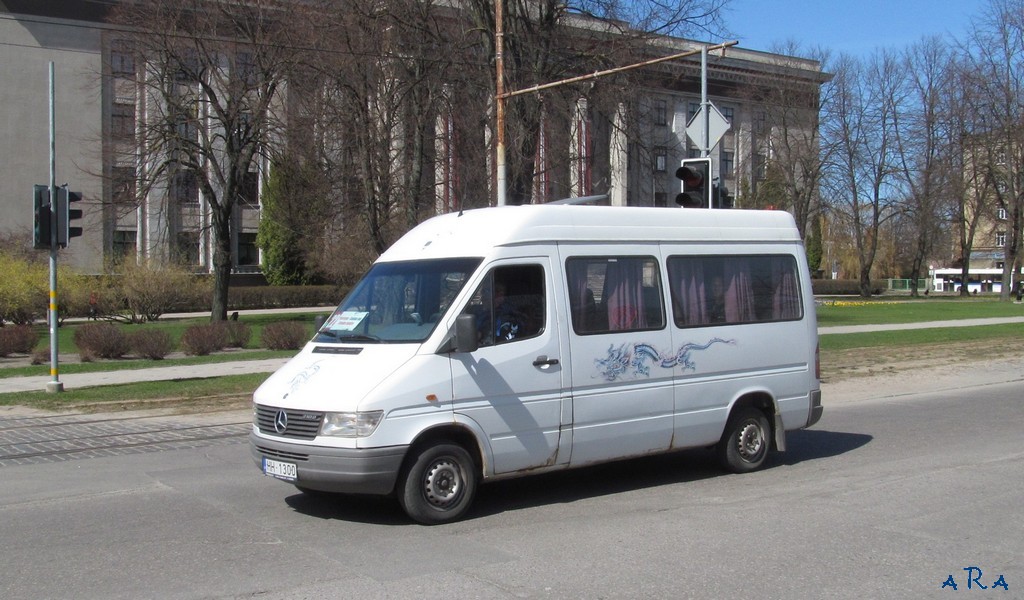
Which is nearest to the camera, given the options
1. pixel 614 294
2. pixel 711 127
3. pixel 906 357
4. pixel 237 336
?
pixel 614 294

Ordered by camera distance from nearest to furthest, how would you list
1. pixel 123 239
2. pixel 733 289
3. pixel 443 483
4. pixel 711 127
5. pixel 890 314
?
1. pixel 443 483
2. pixel 733 289
3. pixel 711 127
4. pixel 890 314
5. pixel 123 239

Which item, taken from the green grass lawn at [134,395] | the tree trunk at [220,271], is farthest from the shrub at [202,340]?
the tree trunk at [220,271]

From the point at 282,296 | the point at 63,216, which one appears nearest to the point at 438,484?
the point at 63,216

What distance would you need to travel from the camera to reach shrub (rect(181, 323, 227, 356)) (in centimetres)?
2452

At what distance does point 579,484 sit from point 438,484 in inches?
84.4

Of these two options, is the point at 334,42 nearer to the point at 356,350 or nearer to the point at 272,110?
the point at 272,110

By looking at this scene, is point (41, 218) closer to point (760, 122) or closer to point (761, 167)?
point (761, 167)

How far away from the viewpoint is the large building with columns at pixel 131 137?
96.9 feet

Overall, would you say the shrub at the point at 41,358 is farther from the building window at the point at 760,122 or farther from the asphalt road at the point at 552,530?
the building window at the point at 760,122

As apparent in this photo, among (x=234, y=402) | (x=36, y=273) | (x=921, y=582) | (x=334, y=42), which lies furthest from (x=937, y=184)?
(x=921, y=582)

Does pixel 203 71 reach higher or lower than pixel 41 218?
higher

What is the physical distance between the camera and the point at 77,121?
50875 mm

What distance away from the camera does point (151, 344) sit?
75.9 feet

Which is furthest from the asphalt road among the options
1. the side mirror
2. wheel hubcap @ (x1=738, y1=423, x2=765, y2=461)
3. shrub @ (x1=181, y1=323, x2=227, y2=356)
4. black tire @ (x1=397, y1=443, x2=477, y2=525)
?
shrub @ (x1=181, y1=323, x2=227, y2=356)
